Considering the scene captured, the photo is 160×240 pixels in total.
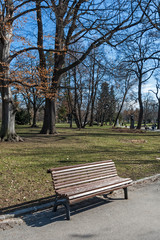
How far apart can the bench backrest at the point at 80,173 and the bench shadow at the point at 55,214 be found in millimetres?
511

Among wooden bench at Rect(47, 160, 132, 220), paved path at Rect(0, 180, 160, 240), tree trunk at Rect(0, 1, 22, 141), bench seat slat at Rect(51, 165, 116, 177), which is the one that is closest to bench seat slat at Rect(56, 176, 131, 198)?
wooden bench at Rect(47, 160, 132, 220)

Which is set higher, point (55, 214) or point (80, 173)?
point (80, 173)

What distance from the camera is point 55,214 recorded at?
4.51 metres

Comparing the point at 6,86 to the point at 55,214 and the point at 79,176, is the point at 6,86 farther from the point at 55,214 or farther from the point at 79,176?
the point at 55,214

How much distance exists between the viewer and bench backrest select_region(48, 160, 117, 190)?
15.3 feet

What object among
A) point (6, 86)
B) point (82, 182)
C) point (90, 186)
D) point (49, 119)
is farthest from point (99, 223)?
point (49, 119)

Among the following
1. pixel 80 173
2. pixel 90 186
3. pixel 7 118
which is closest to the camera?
pixel 90 186

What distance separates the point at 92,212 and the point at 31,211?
127 cm

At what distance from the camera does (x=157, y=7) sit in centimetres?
1348

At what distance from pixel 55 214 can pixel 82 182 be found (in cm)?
91

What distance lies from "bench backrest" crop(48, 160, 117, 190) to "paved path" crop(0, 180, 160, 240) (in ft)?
1.79

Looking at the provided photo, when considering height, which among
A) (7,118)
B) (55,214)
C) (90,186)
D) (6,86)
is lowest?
(55,214)

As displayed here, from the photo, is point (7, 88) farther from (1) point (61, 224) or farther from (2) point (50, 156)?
(1) point (61, 224)

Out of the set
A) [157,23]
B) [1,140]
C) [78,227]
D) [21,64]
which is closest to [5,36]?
[21,64]
